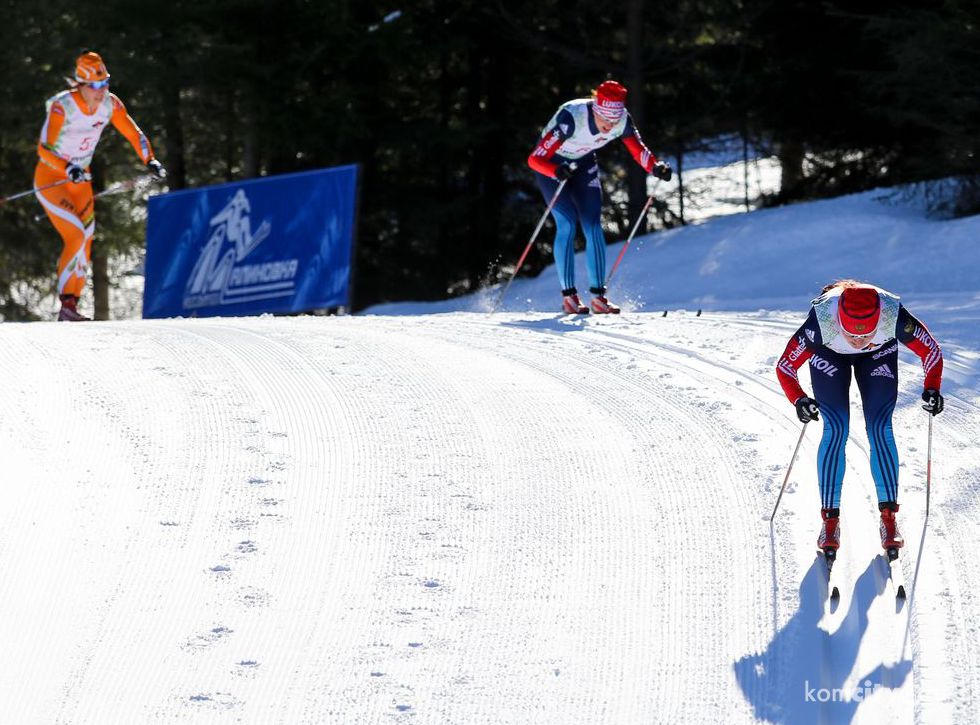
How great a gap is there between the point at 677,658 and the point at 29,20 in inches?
812

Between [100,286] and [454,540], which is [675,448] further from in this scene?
[100,286]

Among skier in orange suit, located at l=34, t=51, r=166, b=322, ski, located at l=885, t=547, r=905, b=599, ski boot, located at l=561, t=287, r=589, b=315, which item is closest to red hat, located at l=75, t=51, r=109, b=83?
skier in orange suit, located at l=34, t=51, r=166, b=322

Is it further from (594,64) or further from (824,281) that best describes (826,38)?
(824,281)

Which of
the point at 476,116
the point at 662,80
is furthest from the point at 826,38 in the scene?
the point at 476,116

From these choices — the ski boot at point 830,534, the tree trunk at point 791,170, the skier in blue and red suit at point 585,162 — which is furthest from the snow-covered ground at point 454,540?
the tree trunk at point 791,170

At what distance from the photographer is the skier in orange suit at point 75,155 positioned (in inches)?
441

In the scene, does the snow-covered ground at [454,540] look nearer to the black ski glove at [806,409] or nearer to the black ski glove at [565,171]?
the black ski glove at [806,409]

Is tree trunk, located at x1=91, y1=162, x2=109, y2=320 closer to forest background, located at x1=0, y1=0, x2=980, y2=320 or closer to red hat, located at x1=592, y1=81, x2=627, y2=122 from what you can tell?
forest background, located at x1=0, y1=0, x2=980, y2=320

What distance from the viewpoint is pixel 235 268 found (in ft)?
48.2

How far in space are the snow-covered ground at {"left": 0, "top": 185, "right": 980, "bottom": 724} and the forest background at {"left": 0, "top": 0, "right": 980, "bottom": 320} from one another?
9.83 metres

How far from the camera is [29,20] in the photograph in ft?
74.4

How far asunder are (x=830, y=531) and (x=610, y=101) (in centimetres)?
514

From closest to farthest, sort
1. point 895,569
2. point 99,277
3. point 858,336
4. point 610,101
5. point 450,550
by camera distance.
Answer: point 858,336 < point 895,569 < point 450,550 < point 610,101 < point 99,277

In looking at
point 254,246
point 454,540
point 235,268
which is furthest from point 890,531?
point 235,268
